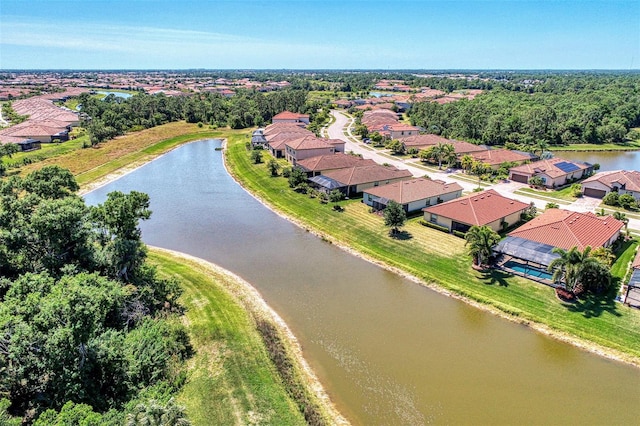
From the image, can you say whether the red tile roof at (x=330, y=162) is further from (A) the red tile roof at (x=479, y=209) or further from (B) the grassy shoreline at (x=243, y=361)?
(B) the grassy shoreline at (x=243, y=361)

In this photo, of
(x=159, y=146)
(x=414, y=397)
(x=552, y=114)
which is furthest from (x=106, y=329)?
(x=552, y=114)

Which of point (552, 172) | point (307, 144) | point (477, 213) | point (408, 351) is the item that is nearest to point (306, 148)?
point (307, 144)

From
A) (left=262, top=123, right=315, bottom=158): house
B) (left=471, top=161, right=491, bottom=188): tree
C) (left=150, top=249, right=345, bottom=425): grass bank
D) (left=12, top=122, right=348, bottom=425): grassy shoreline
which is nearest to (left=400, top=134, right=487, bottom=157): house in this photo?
(left=471, top=161, right=491, bottom=188): tree

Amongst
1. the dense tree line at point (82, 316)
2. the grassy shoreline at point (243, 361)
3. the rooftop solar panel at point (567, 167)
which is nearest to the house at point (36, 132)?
the dense tree line at point (82, 316)

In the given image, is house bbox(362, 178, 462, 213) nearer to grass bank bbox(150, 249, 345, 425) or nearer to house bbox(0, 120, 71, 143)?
grass bank bbox(150, 249, 345, 425)

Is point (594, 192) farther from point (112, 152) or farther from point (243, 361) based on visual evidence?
point (112, 152)

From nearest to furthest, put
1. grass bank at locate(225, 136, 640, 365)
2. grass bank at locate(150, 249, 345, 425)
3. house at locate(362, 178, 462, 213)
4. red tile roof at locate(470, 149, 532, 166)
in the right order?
grass bank at locate(150, 249, 345, 425), grass bank at locate(225, 136, 640, 365), house at locate(362, 178, 462, 213), red tile roof at locate(470, 149, 532, 166)

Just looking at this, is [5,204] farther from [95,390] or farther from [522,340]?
[522,340]
